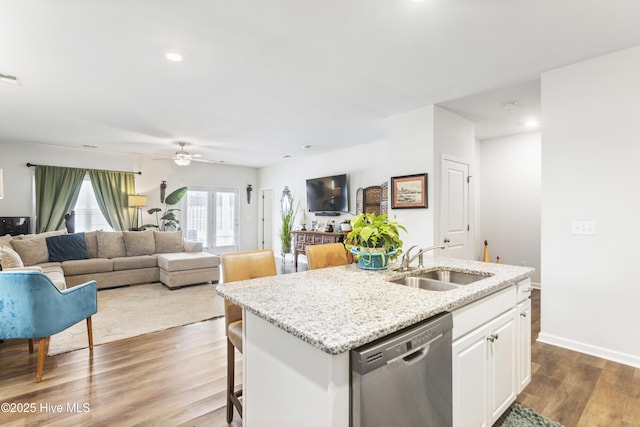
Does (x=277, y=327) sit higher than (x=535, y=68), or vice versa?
(x=535, y=68)

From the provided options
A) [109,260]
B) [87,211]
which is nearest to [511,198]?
[109,260]

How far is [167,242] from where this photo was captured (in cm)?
608

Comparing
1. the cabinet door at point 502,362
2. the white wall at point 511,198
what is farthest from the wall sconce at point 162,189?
the cabinet door at point 502,362

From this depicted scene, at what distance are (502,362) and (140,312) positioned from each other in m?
3.94

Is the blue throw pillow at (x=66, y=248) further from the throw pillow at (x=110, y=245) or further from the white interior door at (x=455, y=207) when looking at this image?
the white interior door at (x=455, y=207)

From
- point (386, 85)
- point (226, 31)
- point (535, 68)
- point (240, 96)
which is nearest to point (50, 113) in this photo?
point (240, 96)

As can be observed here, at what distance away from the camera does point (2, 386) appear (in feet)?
7.34

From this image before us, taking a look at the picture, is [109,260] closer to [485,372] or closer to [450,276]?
[450,276]

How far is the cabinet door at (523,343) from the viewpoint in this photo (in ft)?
6.43

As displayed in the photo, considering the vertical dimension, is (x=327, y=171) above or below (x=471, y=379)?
above

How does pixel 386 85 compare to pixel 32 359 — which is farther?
pixel 386 85

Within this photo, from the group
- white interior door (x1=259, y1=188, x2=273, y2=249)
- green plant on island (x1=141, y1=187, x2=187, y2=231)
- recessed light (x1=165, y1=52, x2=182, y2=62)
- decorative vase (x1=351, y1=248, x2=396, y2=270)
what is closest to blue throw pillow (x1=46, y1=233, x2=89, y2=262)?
green plant on island (x1=141, y1=187, x2=187, y2=231)

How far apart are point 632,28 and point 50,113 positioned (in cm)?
622

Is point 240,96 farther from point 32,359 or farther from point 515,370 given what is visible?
point 515,370
